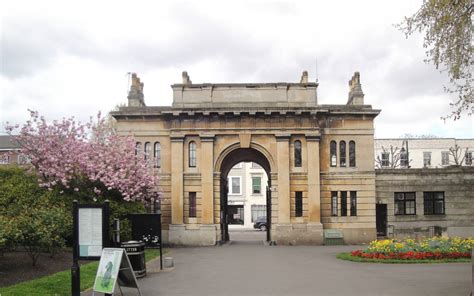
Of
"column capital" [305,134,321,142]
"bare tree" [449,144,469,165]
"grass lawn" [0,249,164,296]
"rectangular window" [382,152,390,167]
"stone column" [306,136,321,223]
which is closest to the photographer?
"grass lawn" [0,249,164,296]

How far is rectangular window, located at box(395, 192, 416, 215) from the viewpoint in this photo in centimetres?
3684

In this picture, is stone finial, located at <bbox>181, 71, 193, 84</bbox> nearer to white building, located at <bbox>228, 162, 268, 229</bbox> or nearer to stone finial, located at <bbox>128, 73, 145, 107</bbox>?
stone finial, located at <bbox>128, 73, 145, 107</bbox>

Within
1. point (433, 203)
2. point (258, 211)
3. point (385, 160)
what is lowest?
point (258, 211)

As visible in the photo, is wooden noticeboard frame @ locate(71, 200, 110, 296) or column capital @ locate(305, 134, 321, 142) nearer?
wooden noticeboard frame @ locate(71, 200, 110, 296)

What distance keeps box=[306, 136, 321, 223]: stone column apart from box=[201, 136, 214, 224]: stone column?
582cm

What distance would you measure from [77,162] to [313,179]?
1416cm

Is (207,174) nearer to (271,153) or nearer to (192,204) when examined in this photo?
(192,204)

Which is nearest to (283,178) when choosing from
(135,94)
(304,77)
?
(304,77)

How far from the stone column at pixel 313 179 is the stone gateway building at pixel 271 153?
0.06 metres

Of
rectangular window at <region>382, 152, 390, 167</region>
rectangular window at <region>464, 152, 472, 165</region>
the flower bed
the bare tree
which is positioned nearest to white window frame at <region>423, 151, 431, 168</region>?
the bare tree

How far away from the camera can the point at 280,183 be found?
34.4 meters

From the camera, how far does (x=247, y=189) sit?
64.4 meters

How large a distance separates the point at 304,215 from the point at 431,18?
21987 millimetres

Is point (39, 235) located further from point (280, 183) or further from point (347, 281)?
point (280, 183)
